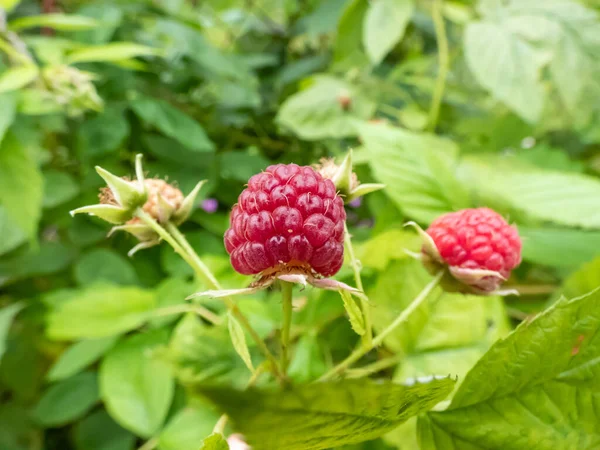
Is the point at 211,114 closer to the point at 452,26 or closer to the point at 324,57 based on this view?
the point at 324,57

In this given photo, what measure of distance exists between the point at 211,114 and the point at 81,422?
69 centimetres

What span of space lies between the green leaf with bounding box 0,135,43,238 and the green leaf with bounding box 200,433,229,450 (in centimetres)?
55

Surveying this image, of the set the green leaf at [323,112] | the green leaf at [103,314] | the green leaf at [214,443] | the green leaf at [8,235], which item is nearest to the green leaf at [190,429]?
the green leaf at [103,314]

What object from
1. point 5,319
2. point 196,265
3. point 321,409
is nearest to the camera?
point 321,409

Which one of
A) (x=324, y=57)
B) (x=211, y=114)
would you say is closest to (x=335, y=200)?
(x=211, y=114)

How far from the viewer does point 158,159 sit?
3.19 feet

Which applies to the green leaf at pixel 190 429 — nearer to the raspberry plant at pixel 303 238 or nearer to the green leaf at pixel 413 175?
the raspberry plant at pixel 303 238

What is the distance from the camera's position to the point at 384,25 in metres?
0.89

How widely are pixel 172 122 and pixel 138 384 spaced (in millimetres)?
465

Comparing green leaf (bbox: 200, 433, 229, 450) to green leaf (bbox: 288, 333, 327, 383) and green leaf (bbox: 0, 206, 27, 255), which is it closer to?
green leaf (bbox: 288, 333, 327, 383)

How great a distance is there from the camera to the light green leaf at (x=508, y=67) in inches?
31.0

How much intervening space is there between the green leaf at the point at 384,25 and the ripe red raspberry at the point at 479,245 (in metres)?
0.53

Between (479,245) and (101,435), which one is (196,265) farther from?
(101,435)

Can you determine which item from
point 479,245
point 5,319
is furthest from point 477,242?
point 5,319
